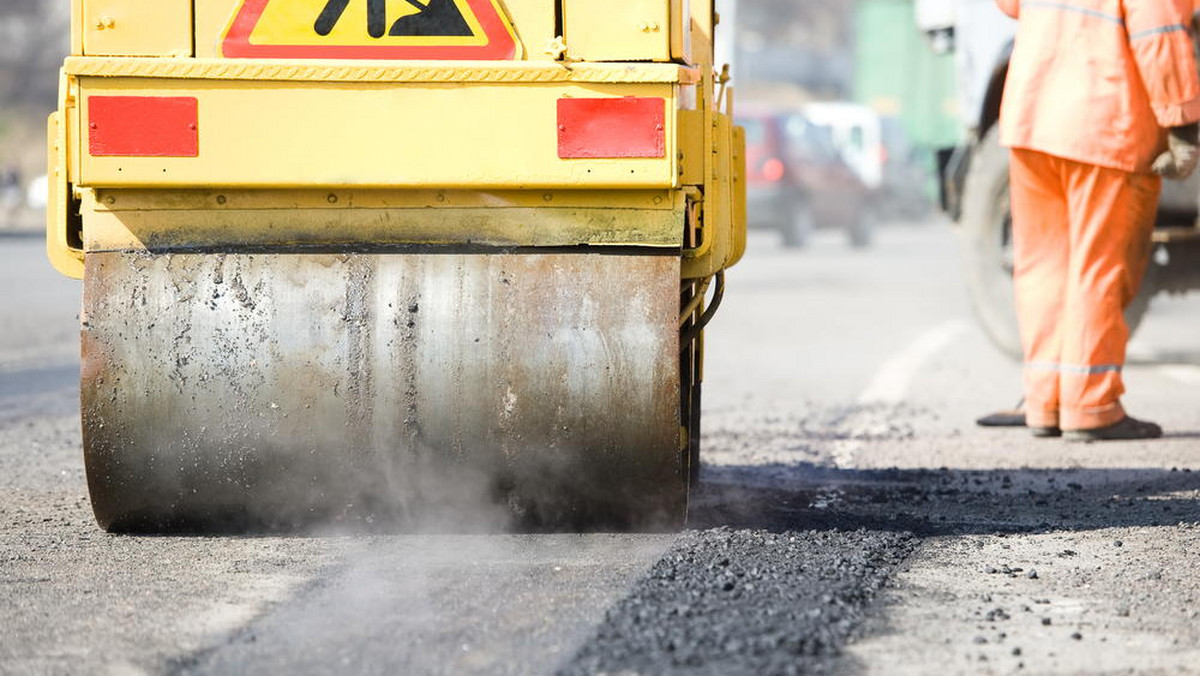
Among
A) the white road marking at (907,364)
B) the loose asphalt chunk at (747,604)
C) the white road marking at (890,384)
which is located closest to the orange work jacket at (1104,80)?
the white road marking at (890,384)

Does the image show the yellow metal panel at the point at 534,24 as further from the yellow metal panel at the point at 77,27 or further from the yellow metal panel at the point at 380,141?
the yellow metal panel at the point at 77,27

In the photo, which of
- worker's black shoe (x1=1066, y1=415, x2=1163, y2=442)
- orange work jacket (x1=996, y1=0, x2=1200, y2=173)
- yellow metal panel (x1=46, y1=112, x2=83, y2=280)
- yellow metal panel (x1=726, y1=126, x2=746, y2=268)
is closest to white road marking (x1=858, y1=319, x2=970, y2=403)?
worker's black shoe (x1=1066, y1=415, x2=1163, y2=442)

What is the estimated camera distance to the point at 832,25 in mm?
78125

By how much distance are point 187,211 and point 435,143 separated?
597mm

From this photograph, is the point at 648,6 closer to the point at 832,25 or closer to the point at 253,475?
the point at 253,475

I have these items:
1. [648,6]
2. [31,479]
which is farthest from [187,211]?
[31,479]

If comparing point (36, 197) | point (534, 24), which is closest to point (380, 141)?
point (534, 24)

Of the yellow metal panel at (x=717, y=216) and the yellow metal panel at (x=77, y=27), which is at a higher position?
the yellow metal panel at (x=77, y=27)

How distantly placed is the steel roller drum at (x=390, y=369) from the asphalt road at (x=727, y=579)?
205 mm

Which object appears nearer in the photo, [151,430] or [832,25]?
[151,430]

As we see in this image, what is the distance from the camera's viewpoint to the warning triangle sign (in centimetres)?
446

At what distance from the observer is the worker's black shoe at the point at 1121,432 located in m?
6.83

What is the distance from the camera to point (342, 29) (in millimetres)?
4488

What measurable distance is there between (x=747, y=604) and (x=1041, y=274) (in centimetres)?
347
